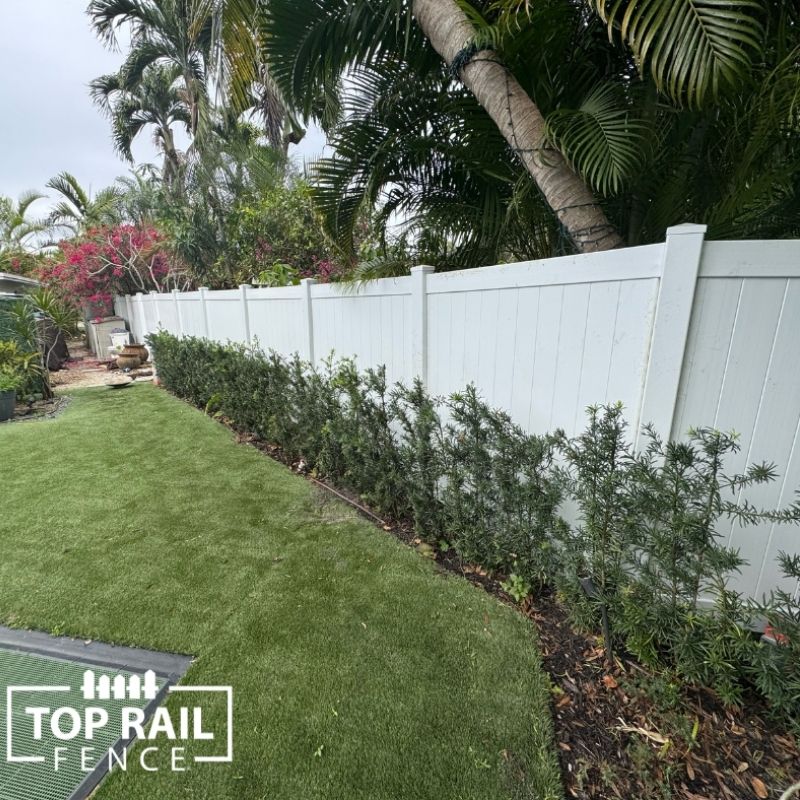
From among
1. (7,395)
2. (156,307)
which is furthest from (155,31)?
(7,395)

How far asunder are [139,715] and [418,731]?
1242mm

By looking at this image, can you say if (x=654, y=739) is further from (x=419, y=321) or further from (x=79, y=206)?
(x=79, y=206)

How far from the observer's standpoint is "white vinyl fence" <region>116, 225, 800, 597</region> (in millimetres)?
1628

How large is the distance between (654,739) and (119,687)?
7.78 feet

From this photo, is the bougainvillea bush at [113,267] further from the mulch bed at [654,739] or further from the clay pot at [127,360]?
the mulch bed at [654,739]

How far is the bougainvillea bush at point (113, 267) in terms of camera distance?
36.4 feet

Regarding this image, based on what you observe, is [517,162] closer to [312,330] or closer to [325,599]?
[312,330]

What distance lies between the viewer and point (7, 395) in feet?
22.5

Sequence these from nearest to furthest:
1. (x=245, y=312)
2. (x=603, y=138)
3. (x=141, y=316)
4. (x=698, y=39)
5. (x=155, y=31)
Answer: (x=698, y=39)
(x=603, y=138)
(x=245, y=312)
(x=155, y=31)
(x=141, y=316)

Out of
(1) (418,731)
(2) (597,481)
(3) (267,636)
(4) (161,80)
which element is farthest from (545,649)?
(4) (161,80)

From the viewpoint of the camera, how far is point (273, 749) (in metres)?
1.69

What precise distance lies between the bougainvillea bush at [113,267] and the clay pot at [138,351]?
179cm

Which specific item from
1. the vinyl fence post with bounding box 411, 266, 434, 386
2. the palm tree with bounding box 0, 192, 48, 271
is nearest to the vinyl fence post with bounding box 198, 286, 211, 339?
the vinyl fence post with bounding box 411, 266, 434, 386

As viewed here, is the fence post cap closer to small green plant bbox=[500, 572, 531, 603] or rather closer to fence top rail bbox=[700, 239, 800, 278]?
fence top rail bbox=[700, 239, 800, 278]
